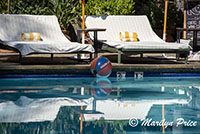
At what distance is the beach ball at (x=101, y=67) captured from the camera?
317 inches

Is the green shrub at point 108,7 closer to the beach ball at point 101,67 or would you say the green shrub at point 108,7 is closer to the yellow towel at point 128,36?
the yellow towel at point 128,36

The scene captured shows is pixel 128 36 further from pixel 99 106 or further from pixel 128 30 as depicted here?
pixel 99 106

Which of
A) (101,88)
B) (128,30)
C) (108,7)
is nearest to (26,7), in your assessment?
(108,7)

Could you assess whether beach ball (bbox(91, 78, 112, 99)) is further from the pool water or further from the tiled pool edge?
the tiled pool edge

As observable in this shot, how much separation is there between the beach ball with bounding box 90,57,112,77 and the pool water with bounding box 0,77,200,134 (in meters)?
0.13

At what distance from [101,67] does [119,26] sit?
9.00 ft

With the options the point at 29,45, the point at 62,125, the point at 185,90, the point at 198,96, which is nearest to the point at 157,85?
the point at 185,90

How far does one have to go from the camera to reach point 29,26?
10.1m

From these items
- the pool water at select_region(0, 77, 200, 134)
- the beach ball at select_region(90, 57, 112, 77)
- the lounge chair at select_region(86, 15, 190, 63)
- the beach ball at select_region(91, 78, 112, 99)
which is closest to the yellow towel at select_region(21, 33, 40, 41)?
the lounge chair at select_region(86, 15, 190, 63)

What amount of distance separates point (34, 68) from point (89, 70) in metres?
1.05

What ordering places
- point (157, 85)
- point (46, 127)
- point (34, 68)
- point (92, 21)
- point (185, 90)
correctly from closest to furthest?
point (46, 127), point (185, 90), point (157, 85), point (34, 68), point (92, 21)

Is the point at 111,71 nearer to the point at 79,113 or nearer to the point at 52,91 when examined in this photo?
the point at 52,91

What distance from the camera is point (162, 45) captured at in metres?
9.12

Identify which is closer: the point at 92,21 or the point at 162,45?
the point at 162,45
